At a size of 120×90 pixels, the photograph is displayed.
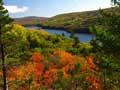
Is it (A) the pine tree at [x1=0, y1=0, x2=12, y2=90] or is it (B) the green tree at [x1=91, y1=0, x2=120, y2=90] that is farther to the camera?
(A) the pine tree at [x1=0, y1=0, x2=12, y2=90]

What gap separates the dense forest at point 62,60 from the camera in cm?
3403

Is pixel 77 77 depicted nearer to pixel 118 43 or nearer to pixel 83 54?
pixel 83 54

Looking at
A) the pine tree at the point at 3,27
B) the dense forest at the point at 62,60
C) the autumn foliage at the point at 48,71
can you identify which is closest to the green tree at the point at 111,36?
the dense forest at the point at 62,60

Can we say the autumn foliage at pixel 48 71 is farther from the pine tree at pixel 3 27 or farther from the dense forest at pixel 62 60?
the pine tree at pixel 3 27

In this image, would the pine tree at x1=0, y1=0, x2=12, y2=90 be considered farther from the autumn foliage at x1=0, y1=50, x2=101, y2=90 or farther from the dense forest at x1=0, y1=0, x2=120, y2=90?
the autumn foliage at x1=0, y1=50, x2=101, y2=90

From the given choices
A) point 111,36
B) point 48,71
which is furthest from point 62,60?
point 111,36

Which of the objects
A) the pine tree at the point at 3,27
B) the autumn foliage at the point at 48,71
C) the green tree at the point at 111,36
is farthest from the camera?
the autumn foliage at the point at 48,71

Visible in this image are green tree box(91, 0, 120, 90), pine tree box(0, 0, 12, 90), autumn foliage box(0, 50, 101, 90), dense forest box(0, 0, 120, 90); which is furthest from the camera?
autumn foliage box(0, 50, 101, 90)

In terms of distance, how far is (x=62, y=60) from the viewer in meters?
143

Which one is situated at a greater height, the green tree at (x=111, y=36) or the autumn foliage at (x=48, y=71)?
the green tree at (x=111, y=36)

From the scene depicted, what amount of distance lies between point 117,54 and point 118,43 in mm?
1047

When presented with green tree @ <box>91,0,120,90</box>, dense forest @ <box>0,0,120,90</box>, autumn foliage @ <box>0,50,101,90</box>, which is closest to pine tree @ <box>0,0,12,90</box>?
dense forest @ <box>0,0,120,90</box>

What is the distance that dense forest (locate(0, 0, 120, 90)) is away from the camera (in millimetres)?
34031

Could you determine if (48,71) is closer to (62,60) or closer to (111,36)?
(62,60)
